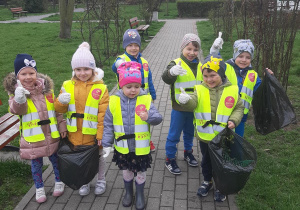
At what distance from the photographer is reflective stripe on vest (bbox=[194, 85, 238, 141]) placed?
296 centimetres

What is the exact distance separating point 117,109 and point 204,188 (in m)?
1.35

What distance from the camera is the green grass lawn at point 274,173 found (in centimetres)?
323

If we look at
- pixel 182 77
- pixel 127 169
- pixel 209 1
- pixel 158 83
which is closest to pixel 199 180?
pixel 127 169

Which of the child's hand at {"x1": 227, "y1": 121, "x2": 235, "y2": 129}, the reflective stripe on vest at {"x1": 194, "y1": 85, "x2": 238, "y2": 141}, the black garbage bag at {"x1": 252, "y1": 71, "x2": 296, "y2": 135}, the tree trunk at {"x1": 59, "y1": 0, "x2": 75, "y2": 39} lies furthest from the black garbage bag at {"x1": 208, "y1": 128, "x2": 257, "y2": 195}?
the tree trunk at {"x1": 59, "y1": 0, "x2": 75, "y2": 39}

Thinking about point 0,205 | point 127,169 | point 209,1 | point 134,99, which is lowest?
point 0,205

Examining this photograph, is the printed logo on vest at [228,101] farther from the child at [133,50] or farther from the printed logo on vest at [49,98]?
the printed logo on vest at [49,98]

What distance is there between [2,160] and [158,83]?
4.30 metres

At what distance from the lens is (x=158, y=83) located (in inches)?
298

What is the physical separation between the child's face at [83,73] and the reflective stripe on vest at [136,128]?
0.41 meters

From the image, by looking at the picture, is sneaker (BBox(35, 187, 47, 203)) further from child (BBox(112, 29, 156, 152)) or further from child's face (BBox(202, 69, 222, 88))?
child's face (BBox(202, 69, 222, 88))

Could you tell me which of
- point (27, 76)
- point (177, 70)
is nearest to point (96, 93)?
point (27, 76)

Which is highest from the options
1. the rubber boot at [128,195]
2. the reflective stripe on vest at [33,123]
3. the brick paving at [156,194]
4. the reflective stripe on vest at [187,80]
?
the reflective stripe on vest at [187,80]

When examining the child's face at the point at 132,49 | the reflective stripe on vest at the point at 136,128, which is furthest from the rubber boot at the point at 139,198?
the child's face at the point at 132,49

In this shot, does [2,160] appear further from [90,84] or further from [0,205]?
[90,84]
